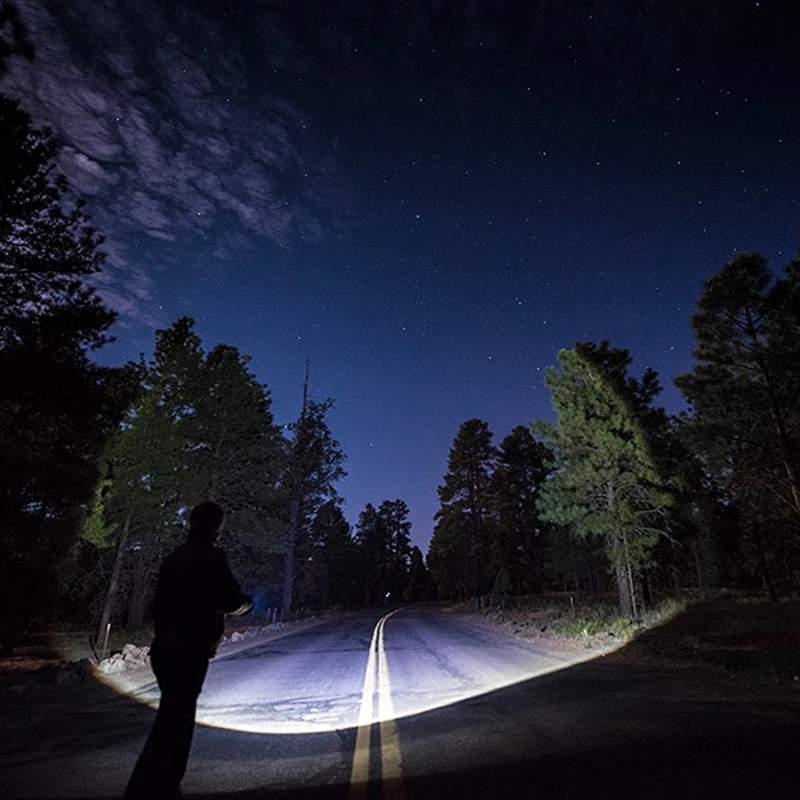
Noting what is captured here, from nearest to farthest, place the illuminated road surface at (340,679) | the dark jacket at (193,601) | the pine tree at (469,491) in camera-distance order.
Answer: the dark jacket at (193,601) → the illuminated road surface at (340,679) → the pine tree at (469,491)

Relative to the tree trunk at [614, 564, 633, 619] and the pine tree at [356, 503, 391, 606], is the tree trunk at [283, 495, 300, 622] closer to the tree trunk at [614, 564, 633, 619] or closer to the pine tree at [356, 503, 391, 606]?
the tree trunk at [614, 564, 633, 619]

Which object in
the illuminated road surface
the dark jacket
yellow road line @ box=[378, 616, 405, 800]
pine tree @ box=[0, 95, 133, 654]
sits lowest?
the illuminated road surface

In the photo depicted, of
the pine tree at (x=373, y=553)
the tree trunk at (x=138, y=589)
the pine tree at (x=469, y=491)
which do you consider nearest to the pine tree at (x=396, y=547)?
the pine tree at (x=373, y=553)

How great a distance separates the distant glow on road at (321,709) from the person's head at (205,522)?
10.4ft

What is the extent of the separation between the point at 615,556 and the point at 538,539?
36.5m

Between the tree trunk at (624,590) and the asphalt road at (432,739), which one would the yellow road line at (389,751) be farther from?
the tree trunk at (624,590)

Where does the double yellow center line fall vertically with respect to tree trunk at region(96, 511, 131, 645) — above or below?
below

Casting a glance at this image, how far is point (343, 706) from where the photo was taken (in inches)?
265

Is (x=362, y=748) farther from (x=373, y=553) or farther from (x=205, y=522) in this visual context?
(x=373, y=553)

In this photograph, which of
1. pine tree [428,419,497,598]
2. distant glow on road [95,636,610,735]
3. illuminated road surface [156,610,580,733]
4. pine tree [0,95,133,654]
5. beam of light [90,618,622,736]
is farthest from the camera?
pine tree [428,419,497,598]

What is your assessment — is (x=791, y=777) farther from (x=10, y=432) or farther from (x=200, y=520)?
(x=10, y=432)

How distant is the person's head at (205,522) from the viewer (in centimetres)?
371

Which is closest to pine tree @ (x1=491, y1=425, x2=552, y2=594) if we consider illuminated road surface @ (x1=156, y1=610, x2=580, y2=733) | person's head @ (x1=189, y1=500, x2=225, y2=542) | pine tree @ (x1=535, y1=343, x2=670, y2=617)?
pine tree @ (x1=535, y1=343, x2=670, y2=617)

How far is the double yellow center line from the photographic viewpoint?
374 centimetres
